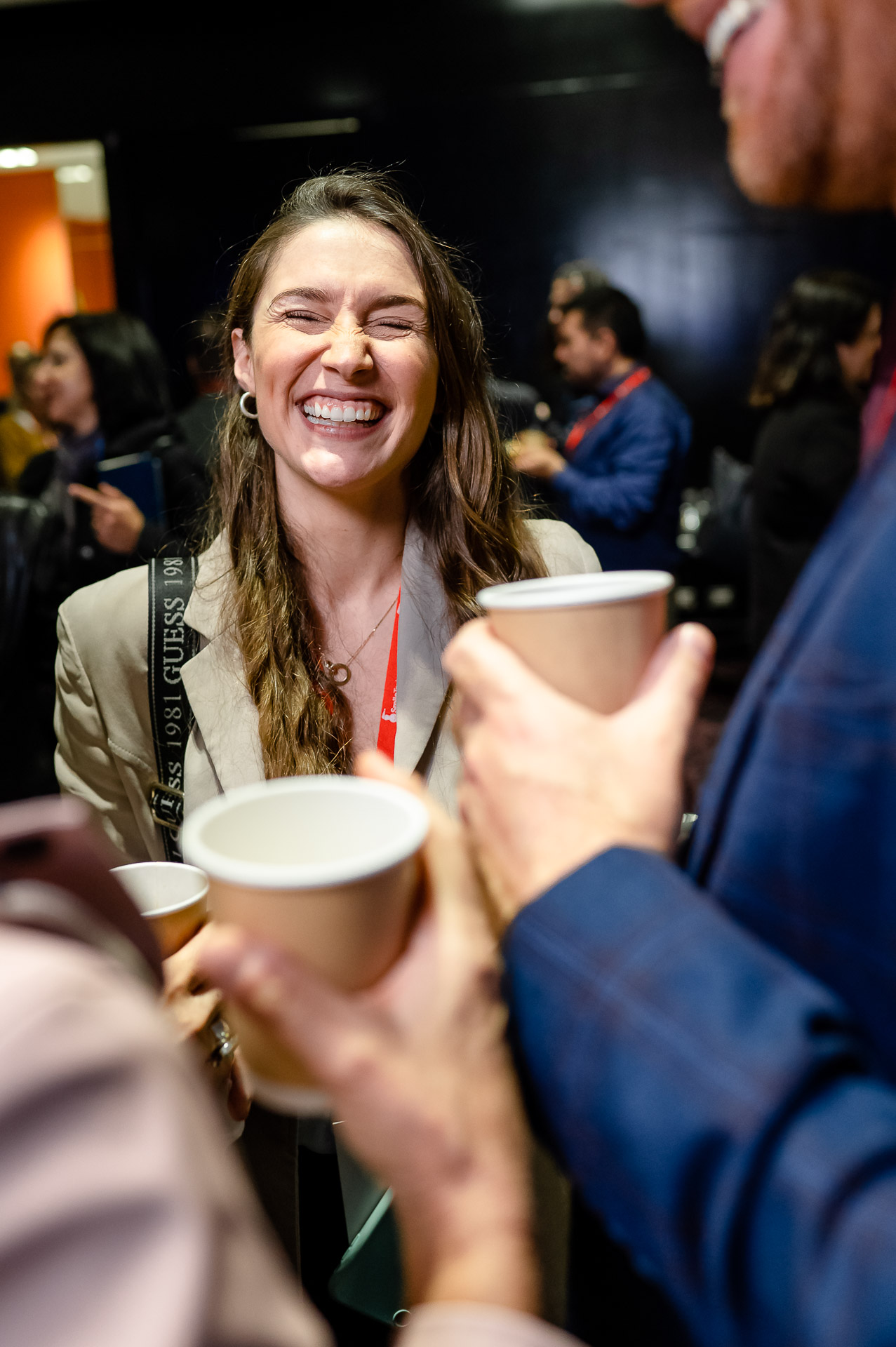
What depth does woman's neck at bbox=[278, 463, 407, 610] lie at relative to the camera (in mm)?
1801

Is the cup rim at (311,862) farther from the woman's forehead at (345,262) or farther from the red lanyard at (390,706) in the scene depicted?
the woman's forehead at (345,262)

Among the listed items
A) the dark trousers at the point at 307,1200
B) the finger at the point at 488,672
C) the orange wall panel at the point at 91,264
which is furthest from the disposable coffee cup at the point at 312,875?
the orange wall panel at the point at 91,264

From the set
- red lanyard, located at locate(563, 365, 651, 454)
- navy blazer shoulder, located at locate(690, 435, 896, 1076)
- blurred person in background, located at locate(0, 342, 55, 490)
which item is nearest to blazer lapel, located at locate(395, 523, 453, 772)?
navy blazer shoulder, located at locate(690, 435, 896, 1076)

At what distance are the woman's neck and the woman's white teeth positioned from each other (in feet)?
0.48

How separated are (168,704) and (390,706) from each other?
14.4 inches

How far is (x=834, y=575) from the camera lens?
0.62 meters

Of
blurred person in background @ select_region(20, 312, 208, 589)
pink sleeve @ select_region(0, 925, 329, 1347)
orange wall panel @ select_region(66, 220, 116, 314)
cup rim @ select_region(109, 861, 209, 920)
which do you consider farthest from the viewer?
orange wall panel @ select_region(66, 220, 116, 314)

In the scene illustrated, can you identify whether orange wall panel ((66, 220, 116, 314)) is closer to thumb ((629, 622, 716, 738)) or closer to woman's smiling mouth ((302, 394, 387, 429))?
woman's smiling mouth ((302, 394, 387, 429))

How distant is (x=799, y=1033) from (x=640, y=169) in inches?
270

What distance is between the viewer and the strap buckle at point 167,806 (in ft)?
5.34

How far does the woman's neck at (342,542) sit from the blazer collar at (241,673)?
5cm

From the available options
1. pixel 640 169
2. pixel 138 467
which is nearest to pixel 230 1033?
pixel 138 467

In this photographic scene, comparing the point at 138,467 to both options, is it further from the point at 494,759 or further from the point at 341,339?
the point at 494,759

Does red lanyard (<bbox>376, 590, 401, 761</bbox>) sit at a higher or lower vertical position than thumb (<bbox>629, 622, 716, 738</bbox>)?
lower
